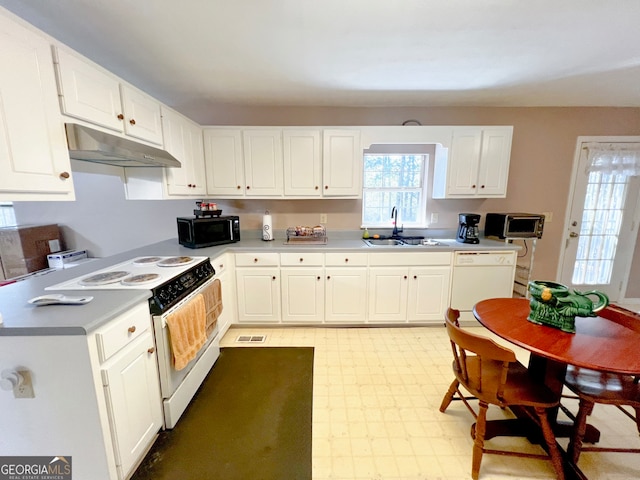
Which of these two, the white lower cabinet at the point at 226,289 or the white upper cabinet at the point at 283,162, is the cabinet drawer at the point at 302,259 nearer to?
the white lower cabinet at the point at 226,289

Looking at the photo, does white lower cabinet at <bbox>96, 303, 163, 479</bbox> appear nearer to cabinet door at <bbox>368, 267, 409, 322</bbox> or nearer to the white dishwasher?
cabinet door at <bbox>368, 267, 409, 322</bbox>

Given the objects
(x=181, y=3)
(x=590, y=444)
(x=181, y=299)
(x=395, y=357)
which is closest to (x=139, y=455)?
(x=181, y=299)

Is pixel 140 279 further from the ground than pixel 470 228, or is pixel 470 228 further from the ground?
pixel 470 228

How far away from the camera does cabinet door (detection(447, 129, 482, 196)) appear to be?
2.86 m

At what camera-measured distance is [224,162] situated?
287 centimetres

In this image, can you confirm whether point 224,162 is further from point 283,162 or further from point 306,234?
point 306,234

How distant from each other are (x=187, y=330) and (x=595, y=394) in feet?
7.54

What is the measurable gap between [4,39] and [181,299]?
1.46 meters

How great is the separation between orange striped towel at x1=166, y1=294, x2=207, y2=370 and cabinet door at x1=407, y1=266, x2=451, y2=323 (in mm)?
2072

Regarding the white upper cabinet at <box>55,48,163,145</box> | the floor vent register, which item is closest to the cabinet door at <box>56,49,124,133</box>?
the white upper cabinet at <box>55,48,163,145</box>

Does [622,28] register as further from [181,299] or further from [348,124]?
[181,299]

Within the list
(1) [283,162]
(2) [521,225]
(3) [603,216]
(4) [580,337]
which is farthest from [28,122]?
(3) [603,216]

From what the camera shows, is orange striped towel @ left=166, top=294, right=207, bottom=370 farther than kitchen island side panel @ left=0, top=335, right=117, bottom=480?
Yes

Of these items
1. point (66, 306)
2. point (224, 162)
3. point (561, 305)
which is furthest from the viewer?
point (224, 162)
